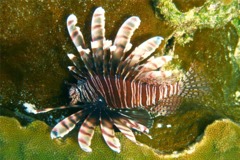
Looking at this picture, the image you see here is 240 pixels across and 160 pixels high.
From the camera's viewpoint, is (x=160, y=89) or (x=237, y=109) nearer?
(x=160, y=89)

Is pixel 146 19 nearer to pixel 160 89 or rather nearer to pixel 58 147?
pixel 160 89

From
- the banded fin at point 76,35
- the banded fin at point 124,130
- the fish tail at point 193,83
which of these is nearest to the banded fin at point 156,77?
the fish tail at point 193,83

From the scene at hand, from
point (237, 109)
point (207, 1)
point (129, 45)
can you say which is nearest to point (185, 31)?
point (207, 1)

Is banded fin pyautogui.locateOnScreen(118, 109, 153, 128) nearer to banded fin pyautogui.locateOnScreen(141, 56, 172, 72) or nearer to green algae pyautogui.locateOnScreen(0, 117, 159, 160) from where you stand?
green algae pyautogui.locateOnScreen(0, 117, 159, 160)

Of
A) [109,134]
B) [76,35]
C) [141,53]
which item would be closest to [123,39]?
[141,53]

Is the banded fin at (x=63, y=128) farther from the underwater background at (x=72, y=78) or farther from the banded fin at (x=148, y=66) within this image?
the banded fin at (x=148, y=66)

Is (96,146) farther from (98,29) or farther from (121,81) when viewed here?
(98,29)
